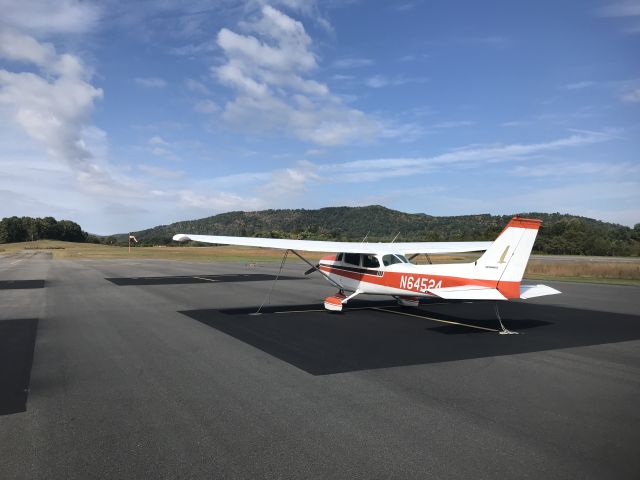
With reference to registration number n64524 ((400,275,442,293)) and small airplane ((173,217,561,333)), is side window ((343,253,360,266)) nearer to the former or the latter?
small airplane ((173,217,561,333))

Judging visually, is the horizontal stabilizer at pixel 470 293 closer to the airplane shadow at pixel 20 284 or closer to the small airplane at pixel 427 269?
the small airplane at pixel 427 269

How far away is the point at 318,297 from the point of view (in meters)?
18.9

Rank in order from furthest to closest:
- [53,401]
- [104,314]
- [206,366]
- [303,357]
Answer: [104,314], [303,357], [206,366], [53,401]

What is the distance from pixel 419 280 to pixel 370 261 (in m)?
2.05

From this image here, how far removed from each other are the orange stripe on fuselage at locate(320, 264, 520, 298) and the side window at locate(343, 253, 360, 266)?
33 cm

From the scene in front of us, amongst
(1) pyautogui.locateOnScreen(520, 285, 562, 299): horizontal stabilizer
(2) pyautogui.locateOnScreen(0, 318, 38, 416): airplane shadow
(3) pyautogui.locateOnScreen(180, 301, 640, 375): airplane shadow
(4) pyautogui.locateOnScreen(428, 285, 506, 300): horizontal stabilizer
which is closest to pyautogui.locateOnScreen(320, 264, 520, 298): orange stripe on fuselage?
(4) pyautogui.locateOnScreen(428, 285, 506, 300): horizontal stabilizer

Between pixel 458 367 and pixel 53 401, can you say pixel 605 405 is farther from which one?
pixel 53 401

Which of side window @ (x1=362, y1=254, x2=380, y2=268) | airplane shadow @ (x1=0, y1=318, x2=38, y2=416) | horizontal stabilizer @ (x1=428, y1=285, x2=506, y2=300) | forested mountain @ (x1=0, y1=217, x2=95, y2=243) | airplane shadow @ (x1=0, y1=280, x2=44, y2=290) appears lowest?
airplane shadow @ (x1=0, y1=280, x2=44, y2=290)

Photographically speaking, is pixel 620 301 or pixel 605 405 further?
pixel 620 301

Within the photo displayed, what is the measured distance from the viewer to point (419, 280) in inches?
498

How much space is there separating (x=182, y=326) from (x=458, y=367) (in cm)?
712

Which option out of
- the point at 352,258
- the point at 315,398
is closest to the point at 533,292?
the point at 352,258

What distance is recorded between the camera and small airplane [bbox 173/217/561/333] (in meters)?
10.8

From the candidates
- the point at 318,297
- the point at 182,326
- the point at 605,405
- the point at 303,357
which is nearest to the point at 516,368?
the point at 605,405
